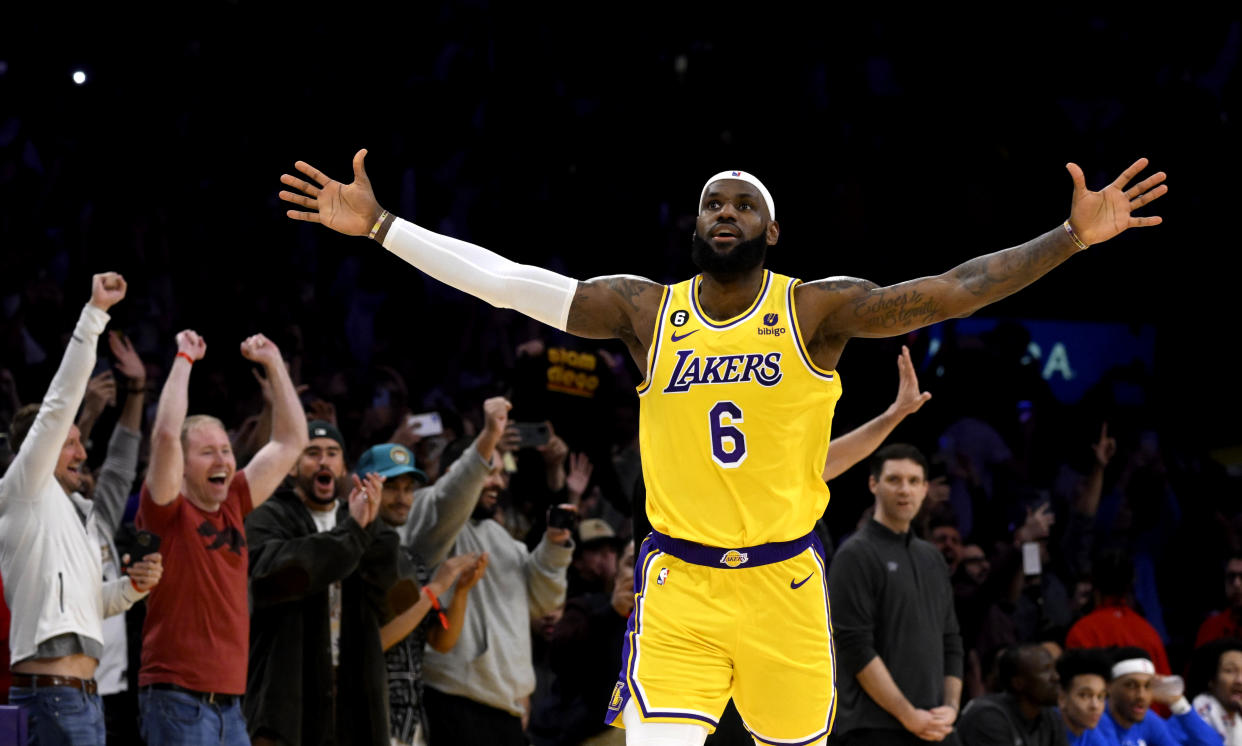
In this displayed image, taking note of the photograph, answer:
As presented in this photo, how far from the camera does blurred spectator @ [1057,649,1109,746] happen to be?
302 inches

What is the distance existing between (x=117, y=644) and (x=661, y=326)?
344cm

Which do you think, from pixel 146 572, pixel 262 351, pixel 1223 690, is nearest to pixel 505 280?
pixel 146 572

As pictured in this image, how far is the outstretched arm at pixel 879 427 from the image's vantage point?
18.0 ft

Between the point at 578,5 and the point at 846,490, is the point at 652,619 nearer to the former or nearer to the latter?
the point at 846,490

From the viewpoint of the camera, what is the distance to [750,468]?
171 inches

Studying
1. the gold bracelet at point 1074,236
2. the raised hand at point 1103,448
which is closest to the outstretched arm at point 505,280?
the gold bracelet at point 1074,236

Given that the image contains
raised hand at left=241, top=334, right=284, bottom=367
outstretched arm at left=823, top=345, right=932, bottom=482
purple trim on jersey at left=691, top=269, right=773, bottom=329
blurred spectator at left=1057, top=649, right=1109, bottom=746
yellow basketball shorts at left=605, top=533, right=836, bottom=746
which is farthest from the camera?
blurred spectator at left=1057, top=649, right=1109, bottom=746

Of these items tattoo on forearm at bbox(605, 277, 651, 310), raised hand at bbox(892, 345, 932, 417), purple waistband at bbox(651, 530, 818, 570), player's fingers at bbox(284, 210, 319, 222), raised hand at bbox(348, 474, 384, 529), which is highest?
player's fingers at bbox(284, 210, 319, 222)

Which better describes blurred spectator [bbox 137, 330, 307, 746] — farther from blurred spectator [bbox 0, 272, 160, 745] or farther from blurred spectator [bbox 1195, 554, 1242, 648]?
blurred spectator [bbox 1195, 554, 1242, 648]

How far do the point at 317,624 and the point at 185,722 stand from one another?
2.32 ft

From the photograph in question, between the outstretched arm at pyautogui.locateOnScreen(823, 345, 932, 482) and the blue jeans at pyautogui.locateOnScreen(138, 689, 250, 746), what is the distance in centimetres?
235

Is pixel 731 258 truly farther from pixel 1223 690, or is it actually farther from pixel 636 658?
pixel 1223 690

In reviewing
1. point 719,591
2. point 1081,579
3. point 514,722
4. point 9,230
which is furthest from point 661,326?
point 9,230

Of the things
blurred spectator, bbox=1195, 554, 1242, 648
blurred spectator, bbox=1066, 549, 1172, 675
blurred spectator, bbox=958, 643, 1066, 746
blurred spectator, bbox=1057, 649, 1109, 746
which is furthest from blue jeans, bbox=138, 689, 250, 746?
blurred spectator, bbox=1195, 554, 1242, 648
